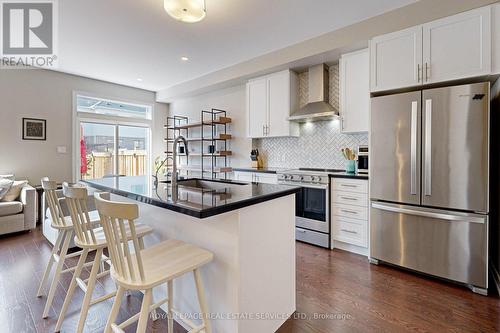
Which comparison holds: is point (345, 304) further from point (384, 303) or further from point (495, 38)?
point (495, 38)

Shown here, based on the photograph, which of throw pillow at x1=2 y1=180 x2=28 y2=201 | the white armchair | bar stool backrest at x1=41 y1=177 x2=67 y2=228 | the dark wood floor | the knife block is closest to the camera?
the dark wood floor

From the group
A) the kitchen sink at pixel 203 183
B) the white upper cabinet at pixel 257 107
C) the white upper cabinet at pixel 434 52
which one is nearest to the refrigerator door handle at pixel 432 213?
the white upper cabinet at pixel 434 52

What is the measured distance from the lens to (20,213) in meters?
3.81

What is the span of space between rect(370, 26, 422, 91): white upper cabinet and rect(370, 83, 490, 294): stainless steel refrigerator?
189 mm

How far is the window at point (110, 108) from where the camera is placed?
5344 millimetres

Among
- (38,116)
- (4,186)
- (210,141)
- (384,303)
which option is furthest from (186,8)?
(38,116)

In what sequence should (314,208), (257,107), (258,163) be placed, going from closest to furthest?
(314,208), (257,107), (258,163)

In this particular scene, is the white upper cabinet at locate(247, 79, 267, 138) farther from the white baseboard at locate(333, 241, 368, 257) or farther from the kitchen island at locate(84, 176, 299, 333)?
the kitchen island at locate(84, 176, 299, 333)

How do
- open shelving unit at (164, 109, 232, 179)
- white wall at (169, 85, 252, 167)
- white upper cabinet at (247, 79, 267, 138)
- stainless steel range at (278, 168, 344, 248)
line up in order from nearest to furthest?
stainless steel range at (278, 168, 344, 248) → white upper cabinet at (247, 79, 267, 138) → white wall at (169, 85, 252, 167) → open shelving unit at (164, 109, 232, 179)

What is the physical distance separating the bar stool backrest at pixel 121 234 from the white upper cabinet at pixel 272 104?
10.6 feet

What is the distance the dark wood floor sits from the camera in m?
1.79

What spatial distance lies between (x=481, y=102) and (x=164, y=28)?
11.5 ft

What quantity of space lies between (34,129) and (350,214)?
567 centimetres

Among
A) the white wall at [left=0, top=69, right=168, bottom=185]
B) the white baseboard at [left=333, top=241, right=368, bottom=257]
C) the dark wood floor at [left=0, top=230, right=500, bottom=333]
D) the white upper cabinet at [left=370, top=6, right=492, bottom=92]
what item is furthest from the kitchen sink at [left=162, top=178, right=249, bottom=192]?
the white wall at [left=0, top=69, right=168, bottom=185]
